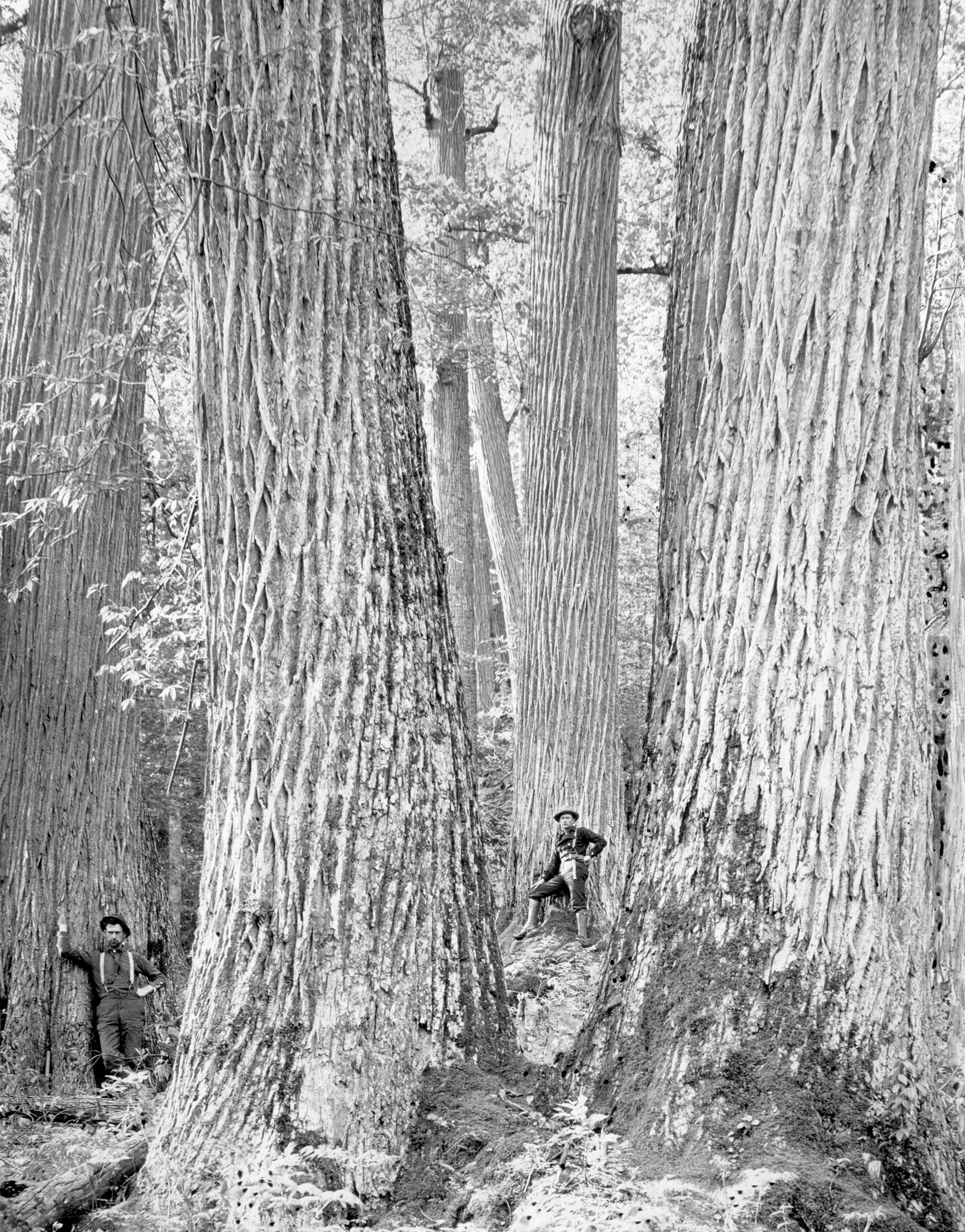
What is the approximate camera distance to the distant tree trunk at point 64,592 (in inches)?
275

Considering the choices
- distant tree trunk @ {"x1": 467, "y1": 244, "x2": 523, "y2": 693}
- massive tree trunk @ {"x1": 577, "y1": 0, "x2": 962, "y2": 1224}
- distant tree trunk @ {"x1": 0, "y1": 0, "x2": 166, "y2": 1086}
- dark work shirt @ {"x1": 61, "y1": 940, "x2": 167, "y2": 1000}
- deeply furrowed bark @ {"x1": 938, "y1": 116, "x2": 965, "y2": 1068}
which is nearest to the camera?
massive tree trunk @ {"x1": 577, "y1": 0, "x2": 962, "y2": 1224}

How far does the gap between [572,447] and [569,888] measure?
369 cm

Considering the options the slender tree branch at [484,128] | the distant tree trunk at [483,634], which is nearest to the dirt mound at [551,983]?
the distant tree trunk at [483,634]

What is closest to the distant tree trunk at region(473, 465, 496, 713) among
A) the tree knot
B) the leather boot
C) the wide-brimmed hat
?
the tree knot

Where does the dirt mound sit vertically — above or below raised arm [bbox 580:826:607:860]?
below

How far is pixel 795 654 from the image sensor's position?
3.21 m

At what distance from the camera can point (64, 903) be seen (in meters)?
7.14

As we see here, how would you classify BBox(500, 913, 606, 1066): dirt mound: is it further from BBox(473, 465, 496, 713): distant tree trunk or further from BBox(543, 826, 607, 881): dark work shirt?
BBox(473, 465, 496, 713): distant tree trunk

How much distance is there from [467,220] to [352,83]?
22.4 feet

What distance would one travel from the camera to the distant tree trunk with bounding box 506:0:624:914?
336 inches

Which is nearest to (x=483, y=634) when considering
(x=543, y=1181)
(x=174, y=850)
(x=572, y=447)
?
(x=174, y=850)

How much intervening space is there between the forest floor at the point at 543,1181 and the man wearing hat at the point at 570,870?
13.1 ft

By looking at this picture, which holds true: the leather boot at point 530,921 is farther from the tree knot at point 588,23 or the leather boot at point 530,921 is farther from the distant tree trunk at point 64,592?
the tree knot at point 588,23

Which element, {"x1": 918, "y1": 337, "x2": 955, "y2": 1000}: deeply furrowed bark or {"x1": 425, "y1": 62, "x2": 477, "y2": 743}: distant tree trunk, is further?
{"x1": 425, "y1": 62, "x2": 477, "y2": 743}: distant tree trunk
